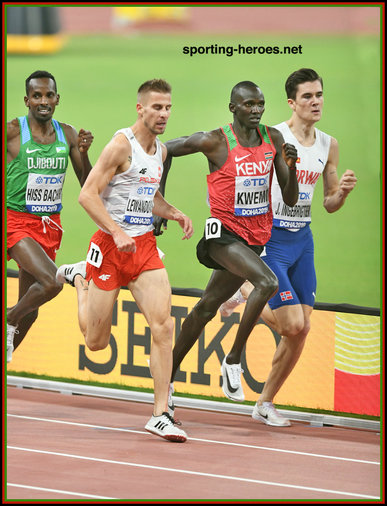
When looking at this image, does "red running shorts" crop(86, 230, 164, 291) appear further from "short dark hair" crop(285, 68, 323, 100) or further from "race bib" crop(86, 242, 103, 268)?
"short dark hair" crop(285, 68, 323, 100)

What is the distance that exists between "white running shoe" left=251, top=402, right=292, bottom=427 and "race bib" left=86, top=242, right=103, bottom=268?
5.92 feet

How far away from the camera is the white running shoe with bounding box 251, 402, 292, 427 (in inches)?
317

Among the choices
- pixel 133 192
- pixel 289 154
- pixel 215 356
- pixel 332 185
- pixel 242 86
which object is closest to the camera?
pixel 289 154

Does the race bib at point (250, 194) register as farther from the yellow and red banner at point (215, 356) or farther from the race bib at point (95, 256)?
the yellow and red banner at point (215, 356)

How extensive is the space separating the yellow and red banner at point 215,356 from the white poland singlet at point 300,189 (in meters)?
0.85

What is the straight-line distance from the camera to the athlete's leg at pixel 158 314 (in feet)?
23.6

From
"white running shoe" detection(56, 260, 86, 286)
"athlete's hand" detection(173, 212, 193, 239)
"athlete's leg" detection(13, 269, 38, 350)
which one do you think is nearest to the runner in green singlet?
"white running shoe" detection(56, 260, 86, 286)

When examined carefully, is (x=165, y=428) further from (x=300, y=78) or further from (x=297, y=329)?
(x=300, y=78)

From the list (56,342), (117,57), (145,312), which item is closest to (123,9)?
(117,57)

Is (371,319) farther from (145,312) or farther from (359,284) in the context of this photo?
(359,284)

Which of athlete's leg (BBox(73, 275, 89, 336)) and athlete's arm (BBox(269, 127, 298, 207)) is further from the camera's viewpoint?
athlete's leg (BBox(73, 275, 89, 336))

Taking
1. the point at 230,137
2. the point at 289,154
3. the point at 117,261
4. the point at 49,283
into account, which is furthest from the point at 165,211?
the point at 49,283

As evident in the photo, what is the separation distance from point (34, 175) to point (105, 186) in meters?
1.22

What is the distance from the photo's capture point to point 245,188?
7500 mm
